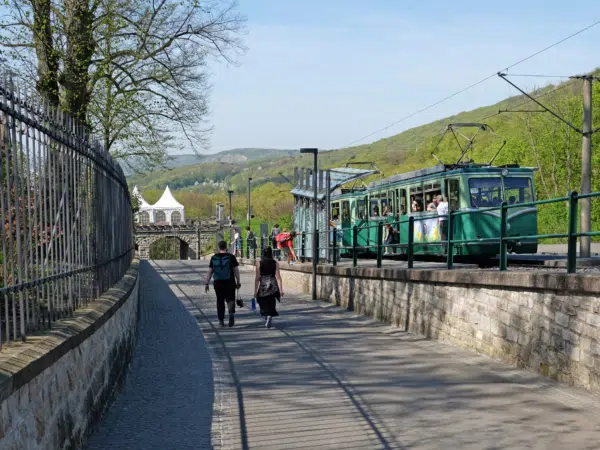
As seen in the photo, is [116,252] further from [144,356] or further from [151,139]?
[151,139]

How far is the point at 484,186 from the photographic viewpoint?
24.7 m

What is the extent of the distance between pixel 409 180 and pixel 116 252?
49.7 ft

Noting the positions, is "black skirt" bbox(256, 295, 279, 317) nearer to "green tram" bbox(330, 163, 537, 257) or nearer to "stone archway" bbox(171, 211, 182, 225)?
"green tram" bbox(330, 163, 537, 257)

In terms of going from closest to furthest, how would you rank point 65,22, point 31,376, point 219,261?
point 31,376, point 219,261, point 65,22

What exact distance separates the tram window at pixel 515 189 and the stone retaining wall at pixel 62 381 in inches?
648

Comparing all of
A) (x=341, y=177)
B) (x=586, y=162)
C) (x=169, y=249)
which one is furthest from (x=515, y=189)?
(x=169, y=249)

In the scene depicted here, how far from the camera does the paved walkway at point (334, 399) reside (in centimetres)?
802

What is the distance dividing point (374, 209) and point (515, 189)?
7293mm

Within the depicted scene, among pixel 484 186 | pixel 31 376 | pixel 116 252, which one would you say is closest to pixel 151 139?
pixel 484 186

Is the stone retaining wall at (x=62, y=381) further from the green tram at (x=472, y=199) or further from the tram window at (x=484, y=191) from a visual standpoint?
the tram window at (x=484, y=191)

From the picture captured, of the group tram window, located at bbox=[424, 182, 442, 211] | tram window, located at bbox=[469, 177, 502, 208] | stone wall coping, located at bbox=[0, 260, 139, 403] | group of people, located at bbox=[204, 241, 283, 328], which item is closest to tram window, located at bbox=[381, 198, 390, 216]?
tram window, located at bbox=[424, 182, 442, 211]

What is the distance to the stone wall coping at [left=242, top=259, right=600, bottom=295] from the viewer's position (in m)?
9.96

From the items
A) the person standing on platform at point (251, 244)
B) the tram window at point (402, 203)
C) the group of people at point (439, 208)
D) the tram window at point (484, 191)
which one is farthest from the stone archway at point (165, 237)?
the tram window at point (484, 191)

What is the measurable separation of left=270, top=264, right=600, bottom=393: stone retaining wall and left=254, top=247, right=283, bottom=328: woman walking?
216cm
